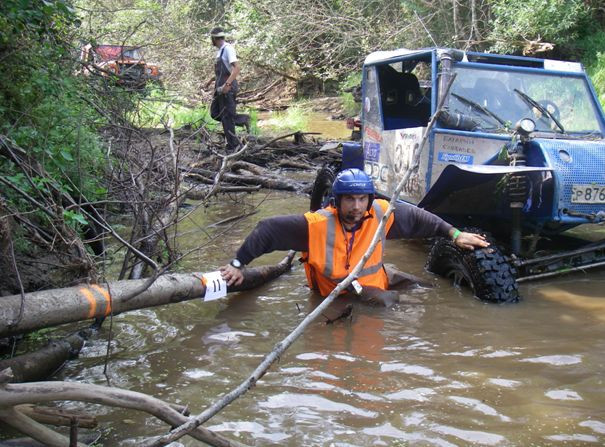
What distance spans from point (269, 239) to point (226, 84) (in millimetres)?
6060

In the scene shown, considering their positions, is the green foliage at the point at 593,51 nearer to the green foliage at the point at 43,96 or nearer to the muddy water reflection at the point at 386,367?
the muddy water reflection at the point at 386,367

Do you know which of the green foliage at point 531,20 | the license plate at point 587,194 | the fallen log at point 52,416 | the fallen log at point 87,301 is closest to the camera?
the fallen log at point 52,416

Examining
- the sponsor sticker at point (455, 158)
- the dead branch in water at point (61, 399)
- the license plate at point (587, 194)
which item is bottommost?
the dead branch in water at point (61, 399)

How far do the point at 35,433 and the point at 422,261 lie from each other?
175 inches

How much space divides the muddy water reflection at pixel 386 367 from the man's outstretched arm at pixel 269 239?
38cm

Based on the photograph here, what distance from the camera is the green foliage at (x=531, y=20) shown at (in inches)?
598

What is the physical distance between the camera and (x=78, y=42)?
20.7 feet

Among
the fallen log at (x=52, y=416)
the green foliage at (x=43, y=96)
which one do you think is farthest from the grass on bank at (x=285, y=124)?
the fallen log at (x=52, y=416)

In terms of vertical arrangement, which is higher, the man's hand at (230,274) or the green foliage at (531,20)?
the green foliage at (531,20)

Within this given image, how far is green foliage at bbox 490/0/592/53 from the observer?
1519 cm

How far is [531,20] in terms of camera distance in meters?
15.2

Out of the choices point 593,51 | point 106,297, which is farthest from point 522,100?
point 593,51

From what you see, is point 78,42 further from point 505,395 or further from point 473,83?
point 505,395

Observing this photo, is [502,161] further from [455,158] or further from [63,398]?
[63,398]
